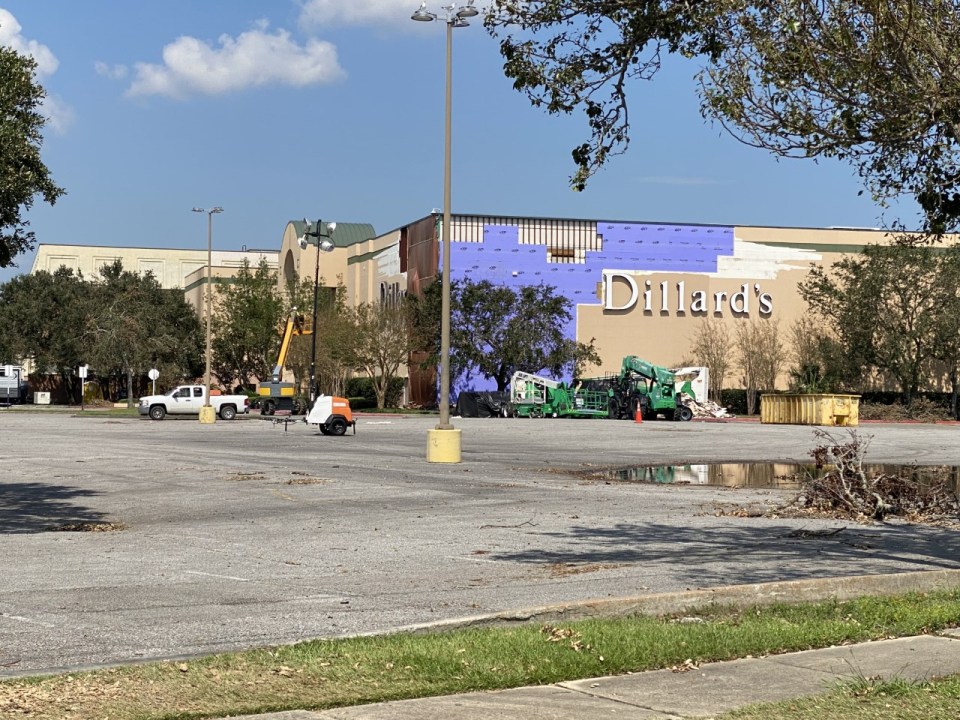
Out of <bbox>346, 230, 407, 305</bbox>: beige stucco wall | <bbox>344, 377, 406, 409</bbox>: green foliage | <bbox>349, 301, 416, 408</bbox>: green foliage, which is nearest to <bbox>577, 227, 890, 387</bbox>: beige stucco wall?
<bbox>349, 301, 416, 408</bbox>: green foliage

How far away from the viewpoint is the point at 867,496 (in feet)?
57.7

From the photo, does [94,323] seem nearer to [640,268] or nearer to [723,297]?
[640,268]

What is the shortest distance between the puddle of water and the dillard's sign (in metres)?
49.2

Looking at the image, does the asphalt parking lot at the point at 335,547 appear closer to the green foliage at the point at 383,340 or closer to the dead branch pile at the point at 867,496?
the dead branch pile at the point at 867,496

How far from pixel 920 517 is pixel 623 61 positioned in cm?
817

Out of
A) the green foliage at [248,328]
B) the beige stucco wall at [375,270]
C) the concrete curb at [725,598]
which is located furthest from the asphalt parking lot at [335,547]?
the green foliage at [248,328]

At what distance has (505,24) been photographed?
12.6 m

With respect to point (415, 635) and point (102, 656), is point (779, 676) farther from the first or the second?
point (102, 656)

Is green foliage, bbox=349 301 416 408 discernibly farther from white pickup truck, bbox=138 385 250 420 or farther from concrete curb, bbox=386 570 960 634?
concrete curb, bbox=386 570 960 634

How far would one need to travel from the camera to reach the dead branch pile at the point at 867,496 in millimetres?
17422

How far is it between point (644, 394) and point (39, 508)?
47.7 meters

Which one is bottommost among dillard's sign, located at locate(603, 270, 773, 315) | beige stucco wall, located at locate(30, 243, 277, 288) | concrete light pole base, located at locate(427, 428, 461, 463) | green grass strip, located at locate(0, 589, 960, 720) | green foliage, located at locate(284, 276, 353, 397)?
green grass strip, located at locate(0, 589, 960, 720)

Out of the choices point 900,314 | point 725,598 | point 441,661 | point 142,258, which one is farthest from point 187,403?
point 142,258

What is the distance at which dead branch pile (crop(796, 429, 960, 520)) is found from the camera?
1742cm
